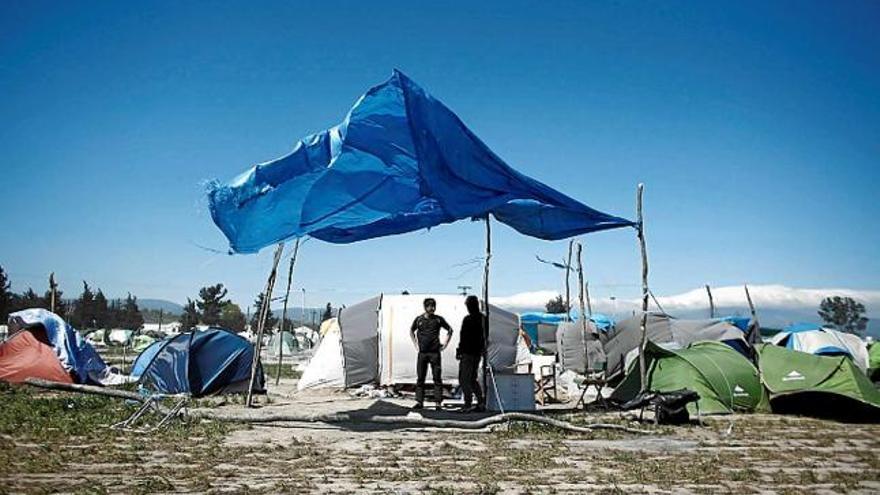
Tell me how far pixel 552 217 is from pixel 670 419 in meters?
4.10

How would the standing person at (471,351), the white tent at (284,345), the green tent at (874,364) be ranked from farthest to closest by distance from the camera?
the white tent at (284,345) < the green tent at (874,364) < the standing person at (471,351)

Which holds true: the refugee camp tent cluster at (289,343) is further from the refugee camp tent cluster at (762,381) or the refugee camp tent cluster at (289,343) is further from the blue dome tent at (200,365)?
the refugee camp tent cluster at (762,381)

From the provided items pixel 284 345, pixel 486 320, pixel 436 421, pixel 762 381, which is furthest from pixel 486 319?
pixel 284 345

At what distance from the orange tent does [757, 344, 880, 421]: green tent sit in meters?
15.7

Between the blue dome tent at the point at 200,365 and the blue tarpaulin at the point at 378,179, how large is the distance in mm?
5283

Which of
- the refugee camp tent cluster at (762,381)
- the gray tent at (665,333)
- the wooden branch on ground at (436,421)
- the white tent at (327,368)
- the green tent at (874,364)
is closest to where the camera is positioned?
the wooden branch on ground at (436,421)

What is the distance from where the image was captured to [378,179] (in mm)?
12375

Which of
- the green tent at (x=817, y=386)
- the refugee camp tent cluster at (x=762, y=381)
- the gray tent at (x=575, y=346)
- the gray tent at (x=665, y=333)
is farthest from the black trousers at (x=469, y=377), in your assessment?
the gray tent at (x=575, y=346)

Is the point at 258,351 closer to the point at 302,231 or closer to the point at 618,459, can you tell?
the point at 302,231

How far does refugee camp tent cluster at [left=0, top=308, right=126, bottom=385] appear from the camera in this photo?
680 inches

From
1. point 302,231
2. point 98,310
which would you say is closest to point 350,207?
point 302,231

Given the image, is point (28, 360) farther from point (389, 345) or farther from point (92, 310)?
point (92, 310)

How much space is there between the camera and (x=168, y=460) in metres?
7.77

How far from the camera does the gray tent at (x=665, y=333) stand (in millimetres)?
22188
